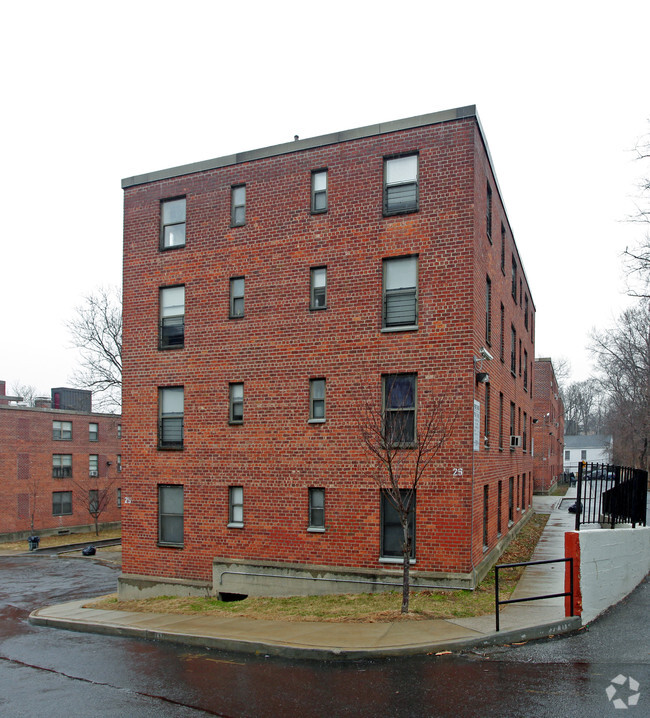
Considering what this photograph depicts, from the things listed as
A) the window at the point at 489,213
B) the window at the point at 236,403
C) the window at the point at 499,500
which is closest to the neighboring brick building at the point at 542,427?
the window at the point at 499,500

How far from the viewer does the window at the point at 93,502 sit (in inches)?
1833

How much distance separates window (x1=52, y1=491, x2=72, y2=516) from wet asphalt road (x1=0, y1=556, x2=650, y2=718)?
122 feet

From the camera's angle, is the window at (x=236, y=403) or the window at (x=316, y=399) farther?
the window at (x=236, y=403)

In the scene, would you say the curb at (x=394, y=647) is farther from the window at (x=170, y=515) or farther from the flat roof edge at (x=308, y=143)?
the flat roof edge at (x=308, y=143)

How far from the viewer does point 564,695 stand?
7.93 meters

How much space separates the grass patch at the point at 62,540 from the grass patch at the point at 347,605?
26606 millimetres

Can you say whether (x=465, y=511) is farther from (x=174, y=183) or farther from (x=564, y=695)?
(x=174, y=183)

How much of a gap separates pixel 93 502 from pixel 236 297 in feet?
113

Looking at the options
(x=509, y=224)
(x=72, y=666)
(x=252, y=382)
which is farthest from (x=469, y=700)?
(x=509, y=224)

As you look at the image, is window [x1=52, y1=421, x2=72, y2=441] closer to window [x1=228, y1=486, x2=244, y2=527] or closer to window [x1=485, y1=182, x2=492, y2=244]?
window [x1=228, y1=486, x2=244, y2=527]

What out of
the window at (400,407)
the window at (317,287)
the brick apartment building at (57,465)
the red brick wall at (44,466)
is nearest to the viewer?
the window at (400,407)

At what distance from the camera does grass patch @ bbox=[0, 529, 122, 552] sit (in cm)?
4231

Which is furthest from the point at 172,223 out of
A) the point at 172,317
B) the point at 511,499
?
the point at 511,499

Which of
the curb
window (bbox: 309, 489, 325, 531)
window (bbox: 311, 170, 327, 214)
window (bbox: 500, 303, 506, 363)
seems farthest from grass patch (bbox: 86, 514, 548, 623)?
window (bbox: 311, 170, 327, 214)
